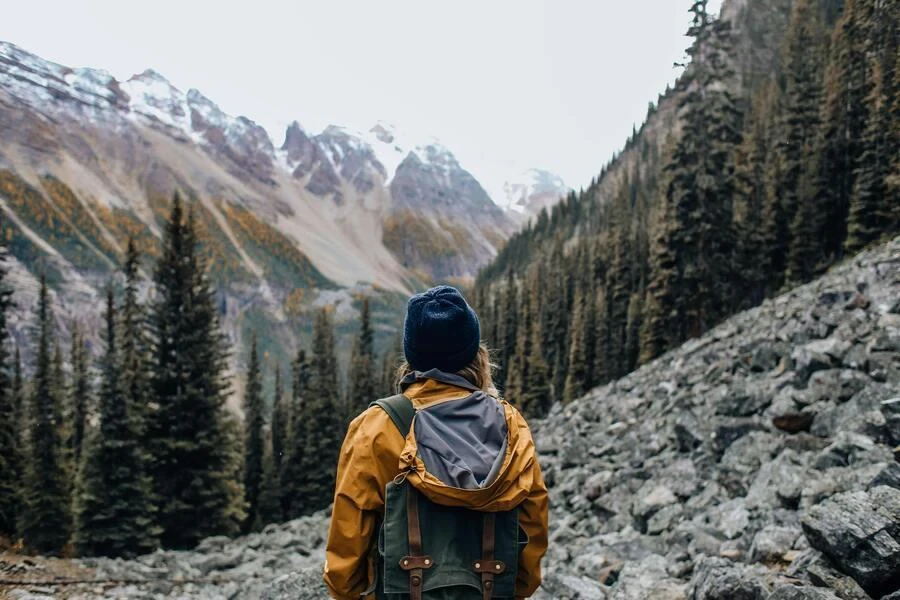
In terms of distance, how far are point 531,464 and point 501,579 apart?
558 mm

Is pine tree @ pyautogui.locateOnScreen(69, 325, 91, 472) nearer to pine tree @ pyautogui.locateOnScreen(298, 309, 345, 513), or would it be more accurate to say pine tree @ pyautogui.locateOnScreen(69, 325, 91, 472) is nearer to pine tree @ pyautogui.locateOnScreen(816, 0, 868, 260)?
pine tree @ pyautogui.locateOnScreen(298, 309, 345, 513)

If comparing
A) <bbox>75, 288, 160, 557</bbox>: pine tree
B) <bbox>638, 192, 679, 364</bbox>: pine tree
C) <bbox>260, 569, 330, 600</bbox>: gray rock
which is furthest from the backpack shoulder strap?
<bbox>638, 192, 679, 364</bbox>: pine tree

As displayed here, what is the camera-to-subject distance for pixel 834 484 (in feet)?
19.2

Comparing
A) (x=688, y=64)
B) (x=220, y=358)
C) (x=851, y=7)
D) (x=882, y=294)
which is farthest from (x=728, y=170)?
(x=220, y=358)

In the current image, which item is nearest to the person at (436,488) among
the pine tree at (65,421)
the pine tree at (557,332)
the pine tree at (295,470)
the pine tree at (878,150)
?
the pine tree at (65,421)

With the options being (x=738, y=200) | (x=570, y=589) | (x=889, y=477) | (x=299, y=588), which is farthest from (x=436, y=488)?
(x=738, y=200)

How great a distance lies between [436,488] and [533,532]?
2.64ft

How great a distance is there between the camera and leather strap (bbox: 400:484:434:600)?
8.78 ft

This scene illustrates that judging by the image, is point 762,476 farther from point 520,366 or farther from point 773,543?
point 520,366

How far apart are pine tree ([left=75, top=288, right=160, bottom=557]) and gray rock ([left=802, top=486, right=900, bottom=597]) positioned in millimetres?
16640

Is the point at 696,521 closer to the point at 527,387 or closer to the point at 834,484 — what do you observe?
the point at 834,484

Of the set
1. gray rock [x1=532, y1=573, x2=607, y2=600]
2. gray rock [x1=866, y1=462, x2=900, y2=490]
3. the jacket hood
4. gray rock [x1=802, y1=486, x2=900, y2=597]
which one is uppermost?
the jacket hood

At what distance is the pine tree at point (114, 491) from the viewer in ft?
51.9

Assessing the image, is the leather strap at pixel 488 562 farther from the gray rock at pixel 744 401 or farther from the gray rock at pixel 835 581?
the gray rock at pixel 744 401
